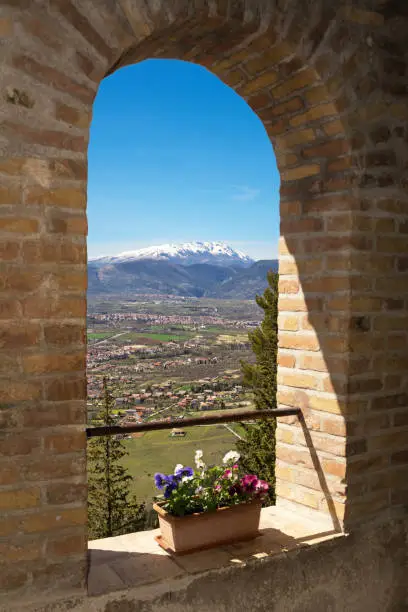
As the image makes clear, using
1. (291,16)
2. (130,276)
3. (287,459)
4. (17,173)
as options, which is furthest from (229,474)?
(130,276)

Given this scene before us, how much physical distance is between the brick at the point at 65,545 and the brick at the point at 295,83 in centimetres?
200

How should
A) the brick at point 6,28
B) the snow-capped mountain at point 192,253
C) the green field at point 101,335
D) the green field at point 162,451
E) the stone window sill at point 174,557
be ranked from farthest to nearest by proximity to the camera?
the snow-capped mountain at point 192,253, the green field at point 101,335, the green field at point 162,451, the stone window sill at point 174,557, the brick at point 6,28

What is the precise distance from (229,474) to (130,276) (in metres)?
41.9

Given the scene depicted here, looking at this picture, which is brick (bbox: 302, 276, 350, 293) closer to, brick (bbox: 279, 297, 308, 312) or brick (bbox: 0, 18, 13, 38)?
brick (bbox: 279, 297, 308, 312)

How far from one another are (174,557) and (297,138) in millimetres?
1905

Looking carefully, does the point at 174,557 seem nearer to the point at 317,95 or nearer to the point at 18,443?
the point at 18,443

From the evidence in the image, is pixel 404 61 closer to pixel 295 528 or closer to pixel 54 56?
pixel 54 56

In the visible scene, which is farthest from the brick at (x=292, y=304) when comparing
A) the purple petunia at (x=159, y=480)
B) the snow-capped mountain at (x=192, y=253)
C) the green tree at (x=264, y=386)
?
the snow-capped mountain at (x=192, y=253)

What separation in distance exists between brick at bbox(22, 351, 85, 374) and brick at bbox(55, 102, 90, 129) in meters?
0.77

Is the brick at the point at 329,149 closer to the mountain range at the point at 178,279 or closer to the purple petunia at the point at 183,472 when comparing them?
the purple petunia at the point at 183,472

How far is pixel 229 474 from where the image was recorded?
257 centimetres

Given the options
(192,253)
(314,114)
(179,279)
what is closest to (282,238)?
(314,114)

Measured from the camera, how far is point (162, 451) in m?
23.4

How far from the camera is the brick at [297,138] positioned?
270cm
